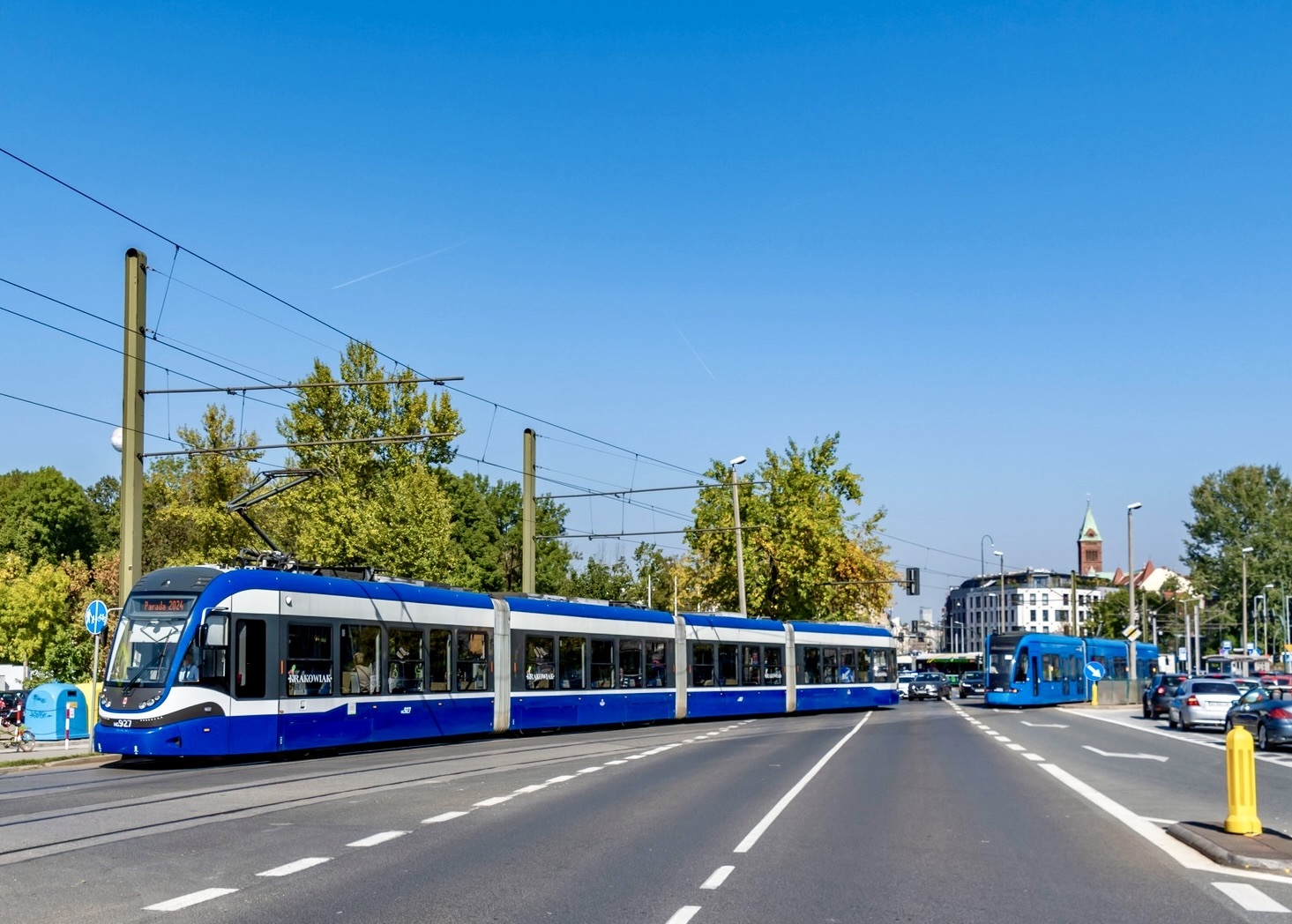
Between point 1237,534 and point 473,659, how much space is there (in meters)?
98.2

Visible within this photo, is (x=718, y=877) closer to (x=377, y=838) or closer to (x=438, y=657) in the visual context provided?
(x=377, y=838)

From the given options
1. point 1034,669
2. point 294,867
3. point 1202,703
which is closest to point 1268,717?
point 1202,703

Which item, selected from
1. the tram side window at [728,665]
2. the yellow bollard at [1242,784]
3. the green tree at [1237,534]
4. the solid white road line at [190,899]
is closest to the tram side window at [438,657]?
the tram side window at [728,665]

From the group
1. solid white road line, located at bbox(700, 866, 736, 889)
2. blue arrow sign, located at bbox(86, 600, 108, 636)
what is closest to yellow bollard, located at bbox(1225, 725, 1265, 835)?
solid white road line, located at bbox(700, 866, 736, 889)

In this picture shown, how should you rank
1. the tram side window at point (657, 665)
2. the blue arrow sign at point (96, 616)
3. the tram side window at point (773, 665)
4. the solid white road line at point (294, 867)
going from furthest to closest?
the tram side window at point (773, 665)
the tram side window at point (657, 665)
the blue arrow sign at point (96, 616)
the solid white road line at point (294, 867)

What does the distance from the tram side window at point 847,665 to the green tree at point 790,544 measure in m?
15.1

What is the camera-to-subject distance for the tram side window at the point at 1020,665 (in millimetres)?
53969

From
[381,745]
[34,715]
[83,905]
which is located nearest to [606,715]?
[381,745]

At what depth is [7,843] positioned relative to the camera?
Result: 11586 mm

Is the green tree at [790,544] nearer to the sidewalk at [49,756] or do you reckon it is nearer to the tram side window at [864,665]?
Result: the tram side window at [864,665]

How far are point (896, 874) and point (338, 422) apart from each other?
47652mm

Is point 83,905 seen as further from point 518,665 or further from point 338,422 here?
point 338,422

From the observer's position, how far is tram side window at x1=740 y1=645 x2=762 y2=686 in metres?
41.3

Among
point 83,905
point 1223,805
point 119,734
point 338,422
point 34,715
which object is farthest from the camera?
point 338,422
